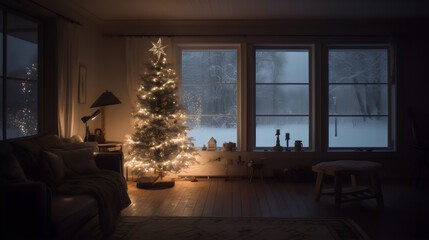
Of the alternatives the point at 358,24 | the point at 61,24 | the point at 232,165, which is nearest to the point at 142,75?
the point at 61,24

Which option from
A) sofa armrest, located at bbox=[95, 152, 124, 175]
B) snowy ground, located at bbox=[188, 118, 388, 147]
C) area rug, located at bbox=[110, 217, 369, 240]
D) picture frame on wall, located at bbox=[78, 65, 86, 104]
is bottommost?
area rug, located at bbox=[110, 217, 369, 240]

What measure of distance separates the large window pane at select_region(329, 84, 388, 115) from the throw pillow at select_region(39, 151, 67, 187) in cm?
479

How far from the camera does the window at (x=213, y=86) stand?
7.16m

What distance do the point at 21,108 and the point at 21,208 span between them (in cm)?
212

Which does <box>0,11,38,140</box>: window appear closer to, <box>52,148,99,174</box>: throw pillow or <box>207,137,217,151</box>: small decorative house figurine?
<box>52,148,99,174</box>: throw pillow

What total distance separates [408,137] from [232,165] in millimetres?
3037

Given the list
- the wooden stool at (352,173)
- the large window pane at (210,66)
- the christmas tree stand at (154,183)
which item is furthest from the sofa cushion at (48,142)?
the wooden stool at (352,173)

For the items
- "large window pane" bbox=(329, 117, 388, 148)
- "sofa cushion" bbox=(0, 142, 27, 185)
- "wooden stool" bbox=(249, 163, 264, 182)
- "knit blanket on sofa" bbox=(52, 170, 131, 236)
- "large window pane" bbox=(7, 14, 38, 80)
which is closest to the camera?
"sofa cushion" bbox=(0, 142, 27, 185)

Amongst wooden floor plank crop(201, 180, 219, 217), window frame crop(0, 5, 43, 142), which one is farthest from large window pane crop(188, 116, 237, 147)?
window frame crop(0, 5, 43, 142)

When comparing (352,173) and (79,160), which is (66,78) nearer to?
(79,160)

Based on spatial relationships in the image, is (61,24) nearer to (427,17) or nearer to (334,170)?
(334,170)

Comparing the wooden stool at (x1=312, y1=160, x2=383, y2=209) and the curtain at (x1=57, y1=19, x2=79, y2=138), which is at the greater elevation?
the curtain at (x1=57, y1=19, x2=79, y2=138)

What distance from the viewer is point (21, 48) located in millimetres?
4875

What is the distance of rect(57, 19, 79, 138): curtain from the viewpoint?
5344 millimetres
